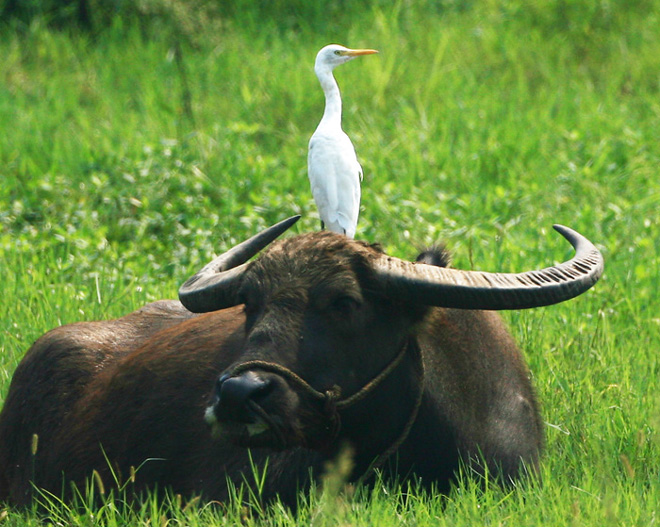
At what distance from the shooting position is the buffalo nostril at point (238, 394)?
3215 mm

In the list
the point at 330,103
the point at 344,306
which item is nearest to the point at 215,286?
the point at 344,306

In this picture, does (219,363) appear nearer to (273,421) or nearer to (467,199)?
(273,421)

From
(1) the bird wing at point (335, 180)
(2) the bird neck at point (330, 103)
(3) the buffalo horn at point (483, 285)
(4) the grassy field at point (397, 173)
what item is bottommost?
(4) the grassy field at point (397, 173)

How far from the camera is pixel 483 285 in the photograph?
11.5 feet

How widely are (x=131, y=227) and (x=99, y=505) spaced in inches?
138

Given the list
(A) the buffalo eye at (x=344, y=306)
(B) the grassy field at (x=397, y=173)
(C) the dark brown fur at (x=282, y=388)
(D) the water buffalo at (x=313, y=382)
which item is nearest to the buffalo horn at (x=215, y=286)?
(D) the water buffalo at (x=313, y=382)

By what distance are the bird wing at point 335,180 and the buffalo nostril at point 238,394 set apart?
2.06 m

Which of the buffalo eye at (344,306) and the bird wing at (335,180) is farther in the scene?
the bird wing at (335,180)

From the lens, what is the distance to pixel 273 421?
3289mm

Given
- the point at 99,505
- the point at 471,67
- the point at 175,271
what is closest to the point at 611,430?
the point at 99,505

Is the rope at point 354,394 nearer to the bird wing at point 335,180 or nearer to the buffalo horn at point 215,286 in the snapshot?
the buffalo horn at point 215,286

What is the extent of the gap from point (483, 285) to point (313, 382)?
593 mm

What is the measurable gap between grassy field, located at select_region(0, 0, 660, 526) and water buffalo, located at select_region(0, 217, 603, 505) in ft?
0.52

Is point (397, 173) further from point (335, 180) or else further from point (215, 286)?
point (215, 286)
